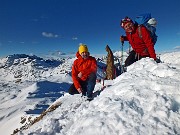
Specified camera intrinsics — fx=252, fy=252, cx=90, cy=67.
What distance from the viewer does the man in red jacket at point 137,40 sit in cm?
1024

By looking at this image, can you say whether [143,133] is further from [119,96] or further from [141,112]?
[119,96]

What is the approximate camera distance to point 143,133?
4.91 m

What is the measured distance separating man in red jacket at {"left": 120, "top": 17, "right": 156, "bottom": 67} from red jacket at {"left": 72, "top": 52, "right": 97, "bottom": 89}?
7.25 feet

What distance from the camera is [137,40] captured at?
11.0 meters

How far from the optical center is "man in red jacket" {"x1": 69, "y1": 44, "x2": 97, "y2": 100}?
9627mm

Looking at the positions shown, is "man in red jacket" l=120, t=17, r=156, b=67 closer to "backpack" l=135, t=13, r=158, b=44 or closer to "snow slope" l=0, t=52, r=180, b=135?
"backpack" l=135, t=13, r=158, b=44

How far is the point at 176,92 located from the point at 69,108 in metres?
3.42

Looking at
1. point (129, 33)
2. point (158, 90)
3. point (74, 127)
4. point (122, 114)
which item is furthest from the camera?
point (129, 33)

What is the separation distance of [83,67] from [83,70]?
15 cm

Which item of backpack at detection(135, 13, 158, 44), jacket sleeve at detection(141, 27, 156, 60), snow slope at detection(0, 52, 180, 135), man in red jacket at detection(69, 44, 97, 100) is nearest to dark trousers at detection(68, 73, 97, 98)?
man in red jacket at detection(69, 44, 97, 100)

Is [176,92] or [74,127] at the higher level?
[176,92]

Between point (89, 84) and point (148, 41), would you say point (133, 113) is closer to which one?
point (89, 84)

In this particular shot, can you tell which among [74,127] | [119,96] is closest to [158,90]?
[119,96]

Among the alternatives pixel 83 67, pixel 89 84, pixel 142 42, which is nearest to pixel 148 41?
pixel 142 42
